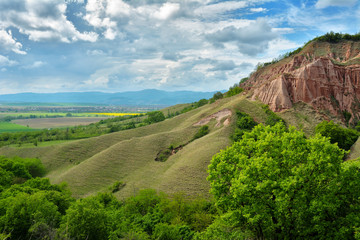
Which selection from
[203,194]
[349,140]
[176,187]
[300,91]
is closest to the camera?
[203,194]

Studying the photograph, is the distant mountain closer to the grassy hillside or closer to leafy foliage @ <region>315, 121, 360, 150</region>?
the grassy hillside

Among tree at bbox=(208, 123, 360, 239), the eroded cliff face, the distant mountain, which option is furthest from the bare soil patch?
tree at bbox=(208, 123, 360, 239)

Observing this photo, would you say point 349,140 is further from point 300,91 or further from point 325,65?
point 325,65

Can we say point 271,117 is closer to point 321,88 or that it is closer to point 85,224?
point 321,88

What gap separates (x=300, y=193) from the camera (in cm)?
1686

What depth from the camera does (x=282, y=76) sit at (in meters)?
72.9

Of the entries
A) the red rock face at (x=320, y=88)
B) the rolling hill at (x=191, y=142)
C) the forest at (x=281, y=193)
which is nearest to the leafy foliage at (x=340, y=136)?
the rolling hill at (x=191, y=142)

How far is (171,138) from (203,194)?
1290 inches

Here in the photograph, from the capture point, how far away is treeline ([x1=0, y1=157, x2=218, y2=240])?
2312 centimetres

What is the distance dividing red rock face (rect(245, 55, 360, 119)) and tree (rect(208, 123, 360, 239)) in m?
55.4

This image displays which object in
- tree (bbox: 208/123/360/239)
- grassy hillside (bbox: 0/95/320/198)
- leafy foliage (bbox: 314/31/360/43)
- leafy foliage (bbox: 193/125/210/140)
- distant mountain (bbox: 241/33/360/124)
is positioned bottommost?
grassy hillside (bbox: 0/95/320/198)

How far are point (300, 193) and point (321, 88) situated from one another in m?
65.5

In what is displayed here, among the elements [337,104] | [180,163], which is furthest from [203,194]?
[337,104]

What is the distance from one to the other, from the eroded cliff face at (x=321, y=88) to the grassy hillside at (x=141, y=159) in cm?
593
